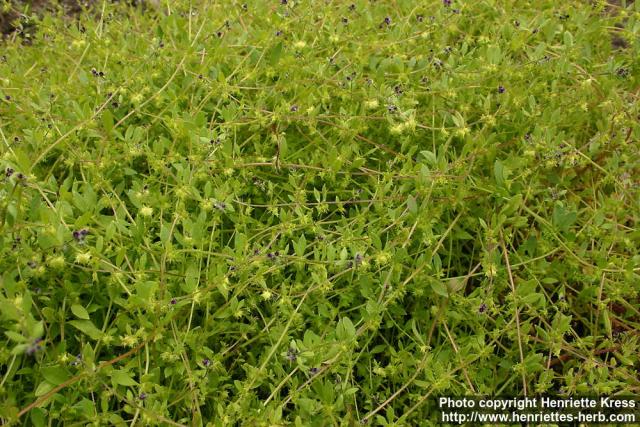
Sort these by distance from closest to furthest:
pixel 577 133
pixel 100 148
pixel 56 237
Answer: pixel 56 237 → pixel 100 148 → pixel 577 133

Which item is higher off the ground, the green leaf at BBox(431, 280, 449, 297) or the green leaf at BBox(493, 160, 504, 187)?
the green leaf at BBox(493, 160, 504, 187)

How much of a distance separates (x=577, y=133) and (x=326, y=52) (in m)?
1.05

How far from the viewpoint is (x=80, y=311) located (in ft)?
4.75

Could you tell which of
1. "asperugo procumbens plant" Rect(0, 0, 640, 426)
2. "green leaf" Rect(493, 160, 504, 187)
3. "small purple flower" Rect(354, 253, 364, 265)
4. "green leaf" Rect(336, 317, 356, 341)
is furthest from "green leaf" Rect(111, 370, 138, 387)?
"green leaf" Rect(493, 160, 504, 187)

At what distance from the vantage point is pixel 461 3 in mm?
2422

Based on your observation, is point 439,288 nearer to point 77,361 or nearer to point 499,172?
point 499,172

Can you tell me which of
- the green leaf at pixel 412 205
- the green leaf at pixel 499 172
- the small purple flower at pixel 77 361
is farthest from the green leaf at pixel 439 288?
the small purple flower at pixel 77 361

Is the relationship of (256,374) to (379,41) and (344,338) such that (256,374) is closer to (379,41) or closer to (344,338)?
(344,338)

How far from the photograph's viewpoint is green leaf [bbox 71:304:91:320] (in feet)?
4.71

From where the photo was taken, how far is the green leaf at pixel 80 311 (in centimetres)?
144

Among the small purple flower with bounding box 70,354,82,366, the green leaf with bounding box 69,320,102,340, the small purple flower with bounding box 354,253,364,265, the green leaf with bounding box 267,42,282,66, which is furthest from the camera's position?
the green leaf with bounding box 267,42,282,66

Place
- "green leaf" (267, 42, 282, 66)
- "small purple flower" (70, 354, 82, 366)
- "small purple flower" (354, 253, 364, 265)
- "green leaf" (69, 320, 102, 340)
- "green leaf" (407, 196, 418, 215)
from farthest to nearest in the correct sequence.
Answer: "green leaf" (267, 42, 282, 66) → "green leaf" (407, 196, 418, 215) → "small purple flower" (354, 253, 364, 265) → "green leaf" (69, 320, 102, 340) → "small purple flower" (70, 354, 82, 366)

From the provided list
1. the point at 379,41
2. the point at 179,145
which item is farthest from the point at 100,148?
the point at 379,41

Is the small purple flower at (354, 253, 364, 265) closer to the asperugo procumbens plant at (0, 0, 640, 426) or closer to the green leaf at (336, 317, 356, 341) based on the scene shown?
the asperugo procumbens plant at (0, 0, 640, 426)
